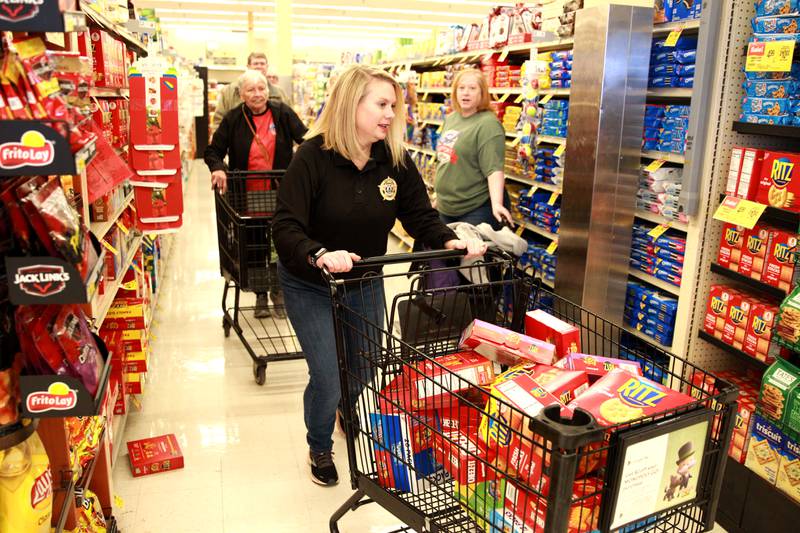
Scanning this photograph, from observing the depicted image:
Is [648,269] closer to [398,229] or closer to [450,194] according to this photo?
[450,194]

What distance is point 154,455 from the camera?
3.15m

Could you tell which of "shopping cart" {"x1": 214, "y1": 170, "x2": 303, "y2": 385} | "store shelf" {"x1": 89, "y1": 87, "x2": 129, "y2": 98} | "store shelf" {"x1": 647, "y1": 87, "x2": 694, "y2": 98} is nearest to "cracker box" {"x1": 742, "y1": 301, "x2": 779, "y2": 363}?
"store shelf" {"x1": 647, "y1": 87, "x2": 694, "y2": 98}

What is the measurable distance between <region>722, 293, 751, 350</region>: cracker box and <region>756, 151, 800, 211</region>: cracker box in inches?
16.9

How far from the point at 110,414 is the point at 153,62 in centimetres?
178

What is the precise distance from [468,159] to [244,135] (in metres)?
1.58

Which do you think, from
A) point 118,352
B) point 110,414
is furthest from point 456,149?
point 110,414

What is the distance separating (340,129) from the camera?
2564mm

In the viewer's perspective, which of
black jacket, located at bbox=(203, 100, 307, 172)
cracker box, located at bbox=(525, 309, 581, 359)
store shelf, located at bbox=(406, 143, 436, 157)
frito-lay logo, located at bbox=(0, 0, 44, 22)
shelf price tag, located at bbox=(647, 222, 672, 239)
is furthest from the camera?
store shelf, located at bbox=(406, 143, 436, 157)

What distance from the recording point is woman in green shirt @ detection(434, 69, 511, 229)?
433 cm

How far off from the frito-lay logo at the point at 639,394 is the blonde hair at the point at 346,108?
4.48 feet

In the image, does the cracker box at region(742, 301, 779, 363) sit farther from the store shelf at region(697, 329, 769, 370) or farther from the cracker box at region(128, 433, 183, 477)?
the cracker box at region(128, 433, 183, 477)

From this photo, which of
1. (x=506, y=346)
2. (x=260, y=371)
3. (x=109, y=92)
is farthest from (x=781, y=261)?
(x=109, y=92)

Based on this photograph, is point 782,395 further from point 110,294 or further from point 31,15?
point 110,294

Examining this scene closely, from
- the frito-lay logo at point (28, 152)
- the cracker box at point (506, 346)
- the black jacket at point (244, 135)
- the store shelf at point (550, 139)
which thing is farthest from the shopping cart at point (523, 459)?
the black jacket at point (244, 135)
